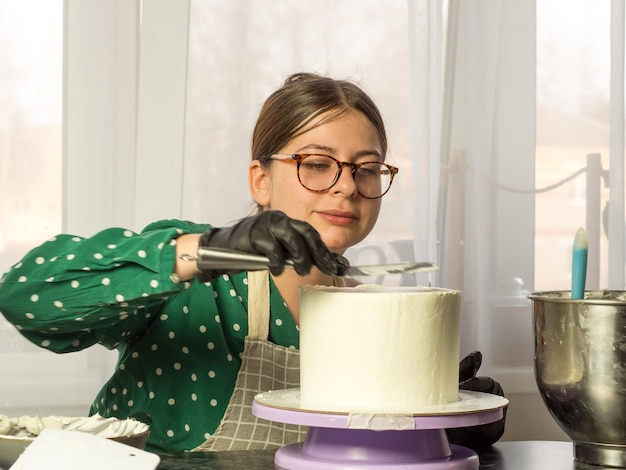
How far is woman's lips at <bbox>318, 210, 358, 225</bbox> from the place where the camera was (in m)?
1.40

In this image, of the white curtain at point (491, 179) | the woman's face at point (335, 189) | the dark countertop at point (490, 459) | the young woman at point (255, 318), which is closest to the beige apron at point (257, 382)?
the young woman at point (255, 318)

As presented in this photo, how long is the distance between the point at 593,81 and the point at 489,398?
144cm

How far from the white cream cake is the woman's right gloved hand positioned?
39 mm

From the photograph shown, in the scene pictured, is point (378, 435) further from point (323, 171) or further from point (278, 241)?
point (323, 171)

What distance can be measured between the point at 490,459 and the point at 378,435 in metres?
0.22

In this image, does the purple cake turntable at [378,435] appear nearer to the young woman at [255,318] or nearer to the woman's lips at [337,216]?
the young woman at [255,318]

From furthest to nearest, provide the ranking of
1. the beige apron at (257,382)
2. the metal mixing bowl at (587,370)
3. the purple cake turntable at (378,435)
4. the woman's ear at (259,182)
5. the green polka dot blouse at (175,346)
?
the woman's ear at (259,182) → the beige apron at (257,382) → the green polka dot blouse at (175,346) → the metal mixing bowl at (587,370) → the purple cake turntable at (378,435)

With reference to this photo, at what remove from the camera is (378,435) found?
36.3 inches

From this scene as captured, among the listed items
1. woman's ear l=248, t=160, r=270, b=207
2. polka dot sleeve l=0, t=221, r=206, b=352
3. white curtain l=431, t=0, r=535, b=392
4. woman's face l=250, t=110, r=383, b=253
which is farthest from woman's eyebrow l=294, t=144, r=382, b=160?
white curtain l=431, t=0, r=535, b=392

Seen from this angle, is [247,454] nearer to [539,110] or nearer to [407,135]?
[407,135]

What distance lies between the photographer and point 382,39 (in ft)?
6.81

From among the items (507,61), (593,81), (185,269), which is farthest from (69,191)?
(593,81)

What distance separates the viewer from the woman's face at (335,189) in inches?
55.0

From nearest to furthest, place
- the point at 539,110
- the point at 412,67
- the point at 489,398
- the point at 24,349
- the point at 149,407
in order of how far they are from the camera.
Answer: the point at 489,398 → the point at 149,407 → the point at 24,349 → the point at 412,67 → the point at 539,110
